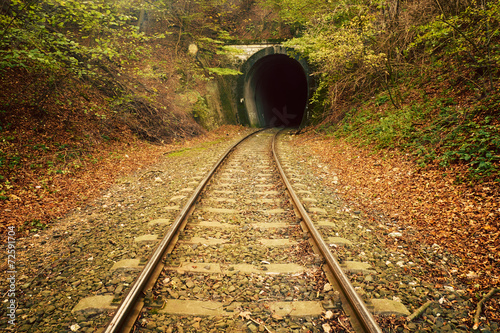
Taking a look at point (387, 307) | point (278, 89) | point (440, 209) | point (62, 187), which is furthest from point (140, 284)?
point (278, 89)

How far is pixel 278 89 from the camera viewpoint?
29250mm

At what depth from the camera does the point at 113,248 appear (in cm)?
349

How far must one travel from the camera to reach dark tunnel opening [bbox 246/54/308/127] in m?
19.8

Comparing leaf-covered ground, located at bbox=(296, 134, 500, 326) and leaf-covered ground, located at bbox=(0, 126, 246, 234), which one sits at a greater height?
leaf-covered ground, located at bbox=(0, 126, 246, 234)

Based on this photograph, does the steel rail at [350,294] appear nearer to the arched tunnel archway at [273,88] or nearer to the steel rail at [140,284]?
the steel rail at [140,284]

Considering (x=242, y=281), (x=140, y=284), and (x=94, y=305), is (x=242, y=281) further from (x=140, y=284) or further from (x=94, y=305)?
(x=94, y=305)

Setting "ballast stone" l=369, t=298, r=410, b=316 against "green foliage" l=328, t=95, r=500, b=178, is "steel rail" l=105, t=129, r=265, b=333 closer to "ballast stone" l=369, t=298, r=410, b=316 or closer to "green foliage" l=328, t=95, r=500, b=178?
"ballast stone" l=369, t=298, r=410, b=316

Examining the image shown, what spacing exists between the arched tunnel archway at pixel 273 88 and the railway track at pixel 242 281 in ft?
45.8

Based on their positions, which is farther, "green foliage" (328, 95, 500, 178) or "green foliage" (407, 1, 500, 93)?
"green foliage" (407, 1, 500, 93)

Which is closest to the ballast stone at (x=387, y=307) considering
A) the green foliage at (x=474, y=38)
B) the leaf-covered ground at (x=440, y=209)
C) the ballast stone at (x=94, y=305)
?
the leaf-covered ground at (x=440, y=209)

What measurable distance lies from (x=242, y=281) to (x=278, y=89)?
28.4 m

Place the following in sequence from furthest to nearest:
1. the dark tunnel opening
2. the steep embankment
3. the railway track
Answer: the dark tunnel opening
the steep embankment
the railway track

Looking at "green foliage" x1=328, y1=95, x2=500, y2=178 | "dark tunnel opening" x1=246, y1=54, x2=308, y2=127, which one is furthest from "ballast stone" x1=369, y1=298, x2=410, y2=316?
"dark tunnel opening" x1=246, y1=54, x2=308, y2=127

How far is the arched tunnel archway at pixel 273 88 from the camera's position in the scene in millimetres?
17719
